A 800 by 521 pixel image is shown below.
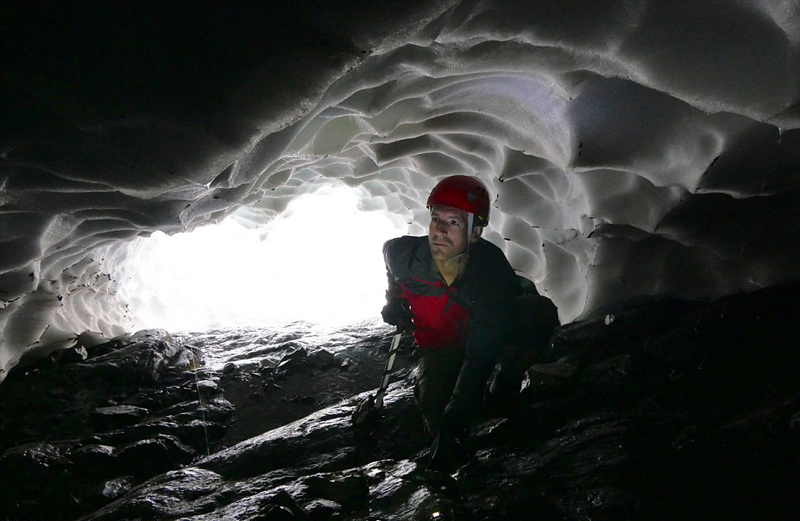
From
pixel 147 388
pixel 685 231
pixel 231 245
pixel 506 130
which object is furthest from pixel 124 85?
pixel 231 245

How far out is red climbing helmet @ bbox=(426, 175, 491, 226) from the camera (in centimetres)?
402

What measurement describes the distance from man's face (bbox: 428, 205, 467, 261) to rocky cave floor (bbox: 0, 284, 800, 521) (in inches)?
61.3

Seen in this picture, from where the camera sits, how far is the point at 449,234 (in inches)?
158

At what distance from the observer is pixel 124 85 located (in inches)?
97.4

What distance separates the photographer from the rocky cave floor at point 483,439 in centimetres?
267

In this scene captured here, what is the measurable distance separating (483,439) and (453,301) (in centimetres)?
129

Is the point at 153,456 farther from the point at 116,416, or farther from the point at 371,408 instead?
the point at 371,408

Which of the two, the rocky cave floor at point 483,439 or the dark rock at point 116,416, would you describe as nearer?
the rocky cave floor at point 483,439

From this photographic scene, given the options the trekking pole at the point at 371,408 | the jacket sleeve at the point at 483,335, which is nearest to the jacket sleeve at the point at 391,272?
the trekking pole at the point at 371,408

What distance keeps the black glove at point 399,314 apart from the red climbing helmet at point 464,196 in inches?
43.6

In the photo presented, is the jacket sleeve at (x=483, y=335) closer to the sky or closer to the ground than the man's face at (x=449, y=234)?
closer to the ground

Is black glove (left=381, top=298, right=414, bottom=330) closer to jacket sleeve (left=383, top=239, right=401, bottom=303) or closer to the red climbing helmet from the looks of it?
jacket sleeve (left=383, top=239, right=401, bottom=303)

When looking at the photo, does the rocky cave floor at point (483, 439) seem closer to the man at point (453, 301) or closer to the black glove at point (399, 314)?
the man at point (453, 301)

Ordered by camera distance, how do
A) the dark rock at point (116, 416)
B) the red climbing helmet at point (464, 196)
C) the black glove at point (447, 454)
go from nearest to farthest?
the black glove at point (447, 454), the red climbing helmet at point (464, 196), the dark rock at point (116, 416)
